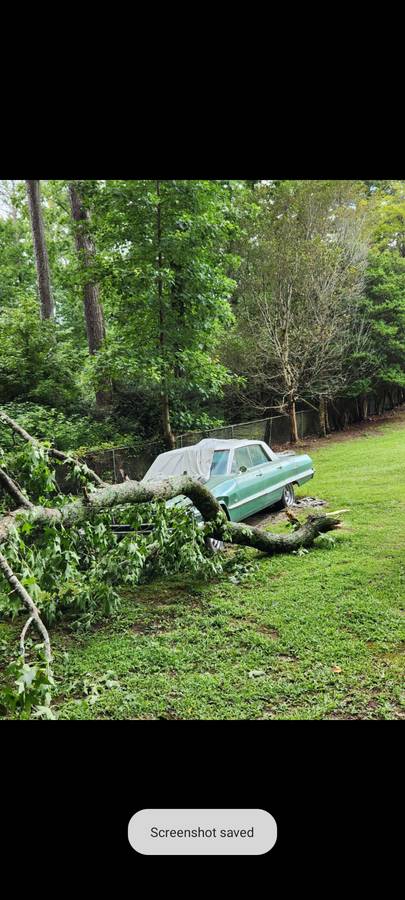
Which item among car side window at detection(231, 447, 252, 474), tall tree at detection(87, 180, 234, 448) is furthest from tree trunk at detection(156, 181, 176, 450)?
car side window at detection(231, 447, 252, 474)

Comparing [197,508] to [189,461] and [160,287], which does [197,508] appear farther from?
[160,287]

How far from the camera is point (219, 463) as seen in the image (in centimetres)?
254

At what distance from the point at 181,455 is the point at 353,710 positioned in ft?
4.48

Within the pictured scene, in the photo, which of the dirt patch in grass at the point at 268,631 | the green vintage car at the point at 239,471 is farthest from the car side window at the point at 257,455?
the dirt patch in grass at the point at 268,631

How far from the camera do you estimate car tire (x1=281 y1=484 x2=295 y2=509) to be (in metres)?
2.66

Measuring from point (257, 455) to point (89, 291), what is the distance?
1.18 meters

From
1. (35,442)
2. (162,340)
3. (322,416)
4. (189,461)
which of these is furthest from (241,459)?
(35,442)

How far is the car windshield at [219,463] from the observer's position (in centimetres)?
254

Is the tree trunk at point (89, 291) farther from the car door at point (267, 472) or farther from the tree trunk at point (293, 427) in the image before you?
the tree trunk at point (293, 427)

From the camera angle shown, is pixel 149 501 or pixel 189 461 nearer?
pixel 149 501

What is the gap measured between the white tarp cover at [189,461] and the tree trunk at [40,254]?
0.90 m
